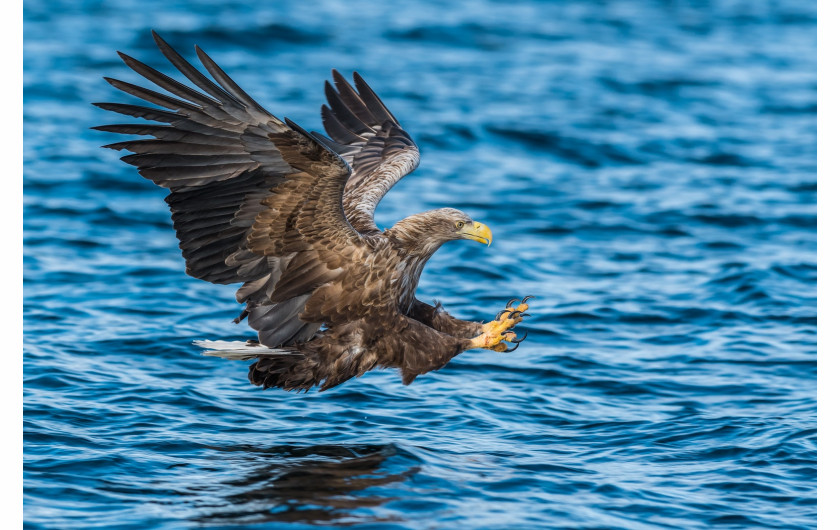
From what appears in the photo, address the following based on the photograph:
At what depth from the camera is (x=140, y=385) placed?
7.35 m

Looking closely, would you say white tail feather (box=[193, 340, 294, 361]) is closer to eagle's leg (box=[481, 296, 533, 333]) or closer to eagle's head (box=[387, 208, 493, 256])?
eagle's head (box=[387, 208, 493, 256])

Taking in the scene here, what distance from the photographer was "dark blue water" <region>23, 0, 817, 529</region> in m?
5.96

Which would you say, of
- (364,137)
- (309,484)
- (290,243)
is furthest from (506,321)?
(364,137)

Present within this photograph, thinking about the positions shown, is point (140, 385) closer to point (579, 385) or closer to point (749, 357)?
point (579, 385)

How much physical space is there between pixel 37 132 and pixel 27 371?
5.98m

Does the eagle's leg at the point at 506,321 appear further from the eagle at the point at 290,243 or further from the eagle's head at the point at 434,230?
the eagle's head at the point at 434,230

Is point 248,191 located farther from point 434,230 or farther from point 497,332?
point 497,332

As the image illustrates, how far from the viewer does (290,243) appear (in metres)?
6.24

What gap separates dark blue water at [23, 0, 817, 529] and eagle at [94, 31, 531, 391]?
56cm

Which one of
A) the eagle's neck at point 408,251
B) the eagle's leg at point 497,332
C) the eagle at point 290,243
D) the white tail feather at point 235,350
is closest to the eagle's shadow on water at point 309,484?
the eagle at point 290,243

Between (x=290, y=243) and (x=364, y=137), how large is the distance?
218 centimetres

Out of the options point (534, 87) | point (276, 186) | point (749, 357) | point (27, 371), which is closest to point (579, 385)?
point (749, 357)

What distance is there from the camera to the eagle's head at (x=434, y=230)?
21.5 ft

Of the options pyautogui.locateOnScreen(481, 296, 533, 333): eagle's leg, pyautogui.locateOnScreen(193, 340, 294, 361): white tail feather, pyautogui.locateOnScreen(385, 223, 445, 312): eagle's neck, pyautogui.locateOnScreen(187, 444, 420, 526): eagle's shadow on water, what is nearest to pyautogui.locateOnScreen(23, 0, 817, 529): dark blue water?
pyautogui.locateOnScreen(187, 444, 420, 526): eagle's shadow on water
